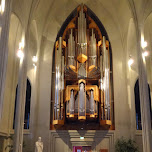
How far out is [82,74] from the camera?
557 inches

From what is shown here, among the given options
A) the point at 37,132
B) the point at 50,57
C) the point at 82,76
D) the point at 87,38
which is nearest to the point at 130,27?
the point at 87,38

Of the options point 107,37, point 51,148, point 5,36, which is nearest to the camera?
point 5,36

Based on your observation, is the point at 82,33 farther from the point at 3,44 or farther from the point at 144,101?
the point at 3,44

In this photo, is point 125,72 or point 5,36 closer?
point 5,36

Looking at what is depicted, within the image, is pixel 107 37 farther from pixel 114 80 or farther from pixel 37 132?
pixel 37 132

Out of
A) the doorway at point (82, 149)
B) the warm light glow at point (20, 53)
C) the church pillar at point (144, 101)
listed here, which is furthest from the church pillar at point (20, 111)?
the church pillar at point (144, 101)

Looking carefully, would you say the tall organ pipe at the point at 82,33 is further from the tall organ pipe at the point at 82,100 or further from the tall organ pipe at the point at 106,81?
the tall organ pipe at the point at 82,100

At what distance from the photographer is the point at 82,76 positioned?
1413 cm

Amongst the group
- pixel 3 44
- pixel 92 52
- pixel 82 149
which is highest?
pixel 92 52

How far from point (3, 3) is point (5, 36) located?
49.2 inches

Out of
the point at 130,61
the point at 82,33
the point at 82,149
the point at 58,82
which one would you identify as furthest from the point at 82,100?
the point at 82,33

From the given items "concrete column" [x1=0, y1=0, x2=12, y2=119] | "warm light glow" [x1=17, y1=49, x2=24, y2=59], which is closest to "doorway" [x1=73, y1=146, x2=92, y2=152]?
"warm light glow" [x1=17, y1=49, x2=24, y2=59]

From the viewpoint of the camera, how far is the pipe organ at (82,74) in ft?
43.8

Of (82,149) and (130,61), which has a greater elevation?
(130,61)
